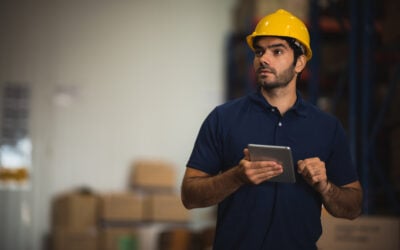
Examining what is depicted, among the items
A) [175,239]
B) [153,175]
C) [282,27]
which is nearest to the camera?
[282,27]

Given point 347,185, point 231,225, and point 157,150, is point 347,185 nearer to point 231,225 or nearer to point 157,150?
point 231,225

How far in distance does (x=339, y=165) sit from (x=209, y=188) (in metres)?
0.63

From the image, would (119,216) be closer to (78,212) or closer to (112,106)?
(78,212)

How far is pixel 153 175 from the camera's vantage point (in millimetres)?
7855

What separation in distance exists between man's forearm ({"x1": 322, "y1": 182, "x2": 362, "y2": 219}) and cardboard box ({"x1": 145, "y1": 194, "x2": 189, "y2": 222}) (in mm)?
4962

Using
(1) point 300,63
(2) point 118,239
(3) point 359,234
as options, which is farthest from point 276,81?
(2) point 118,239

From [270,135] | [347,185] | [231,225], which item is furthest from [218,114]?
[347,185]

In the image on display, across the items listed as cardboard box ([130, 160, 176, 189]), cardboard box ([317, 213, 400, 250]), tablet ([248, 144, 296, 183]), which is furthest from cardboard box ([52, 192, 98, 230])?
tablet ([248, 144, 296, 183])

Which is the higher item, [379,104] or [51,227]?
[379,104]

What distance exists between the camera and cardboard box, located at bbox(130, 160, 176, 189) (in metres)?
7.81

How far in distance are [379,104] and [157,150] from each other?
326cm

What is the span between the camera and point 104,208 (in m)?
Answer: 7.55

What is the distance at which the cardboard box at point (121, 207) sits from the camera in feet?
24.7

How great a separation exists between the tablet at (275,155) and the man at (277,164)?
4 cm
